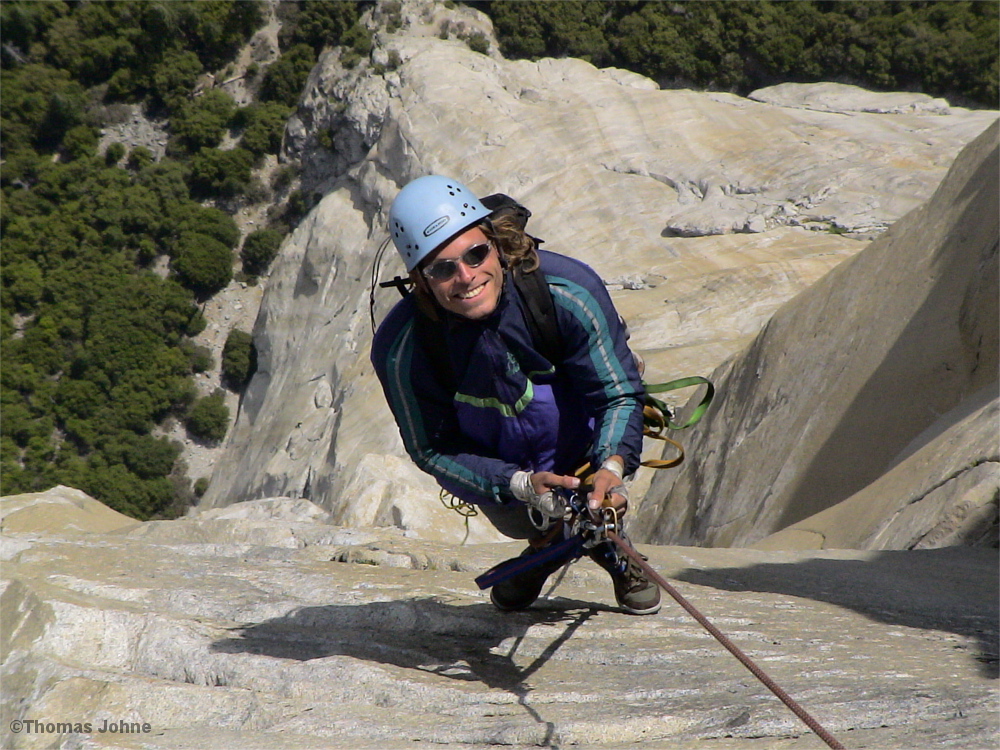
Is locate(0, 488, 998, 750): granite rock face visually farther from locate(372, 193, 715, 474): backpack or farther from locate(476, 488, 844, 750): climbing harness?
locate(372, 193, 715, 474): backpack

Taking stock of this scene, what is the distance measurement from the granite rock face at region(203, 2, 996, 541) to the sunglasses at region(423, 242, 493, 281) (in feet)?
33.8

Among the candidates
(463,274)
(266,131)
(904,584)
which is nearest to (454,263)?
(463,274)

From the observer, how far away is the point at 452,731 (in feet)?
12.2

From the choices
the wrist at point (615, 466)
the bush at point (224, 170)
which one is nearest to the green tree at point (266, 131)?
the bush at point (224, 170)

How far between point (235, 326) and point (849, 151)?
118ft

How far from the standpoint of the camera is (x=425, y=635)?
4895mm

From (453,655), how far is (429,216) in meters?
2.23

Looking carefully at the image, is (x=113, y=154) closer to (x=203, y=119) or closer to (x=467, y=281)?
(x=203, y=119)

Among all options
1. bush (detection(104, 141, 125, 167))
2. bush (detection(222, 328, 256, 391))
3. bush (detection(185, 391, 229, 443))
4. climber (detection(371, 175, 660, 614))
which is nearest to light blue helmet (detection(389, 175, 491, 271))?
climber (detection(371, 175, 660, 614))

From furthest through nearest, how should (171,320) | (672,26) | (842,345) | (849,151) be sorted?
(672,26) < (171,320) < (849,151) < (842,345)

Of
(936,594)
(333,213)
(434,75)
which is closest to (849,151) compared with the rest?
(434,75)

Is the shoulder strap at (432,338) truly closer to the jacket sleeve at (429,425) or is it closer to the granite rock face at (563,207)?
the jacket sleeve at (429,425)

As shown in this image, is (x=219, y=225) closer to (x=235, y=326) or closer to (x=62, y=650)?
(x=235, y=326)

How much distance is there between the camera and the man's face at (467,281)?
12.7ft
